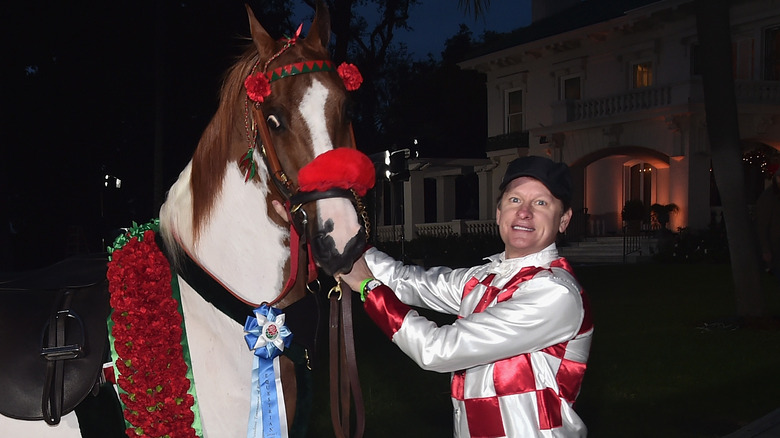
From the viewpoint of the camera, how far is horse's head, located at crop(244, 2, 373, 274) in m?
1.93

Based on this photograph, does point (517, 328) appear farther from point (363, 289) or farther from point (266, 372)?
point (266, 372)

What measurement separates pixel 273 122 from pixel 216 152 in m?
0.30

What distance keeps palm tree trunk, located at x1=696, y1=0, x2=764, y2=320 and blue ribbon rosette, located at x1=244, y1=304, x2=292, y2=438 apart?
23.8 ft

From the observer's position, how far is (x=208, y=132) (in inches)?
90.0

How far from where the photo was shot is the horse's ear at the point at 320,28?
2.32 meters

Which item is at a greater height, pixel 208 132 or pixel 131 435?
pixel 208 132

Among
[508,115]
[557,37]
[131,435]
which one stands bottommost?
[131,435]

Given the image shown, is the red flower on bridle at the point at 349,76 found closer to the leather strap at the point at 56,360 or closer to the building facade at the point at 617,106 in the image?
the leather strap at the point at 56,360

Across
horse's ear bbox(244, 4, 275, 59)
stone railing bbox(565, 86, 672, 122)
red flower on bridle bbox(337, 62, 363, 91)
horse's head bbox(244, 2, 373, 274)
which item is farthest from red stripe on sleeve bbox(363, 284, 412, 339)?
stone railing bbox(565, 86, 672, 122)

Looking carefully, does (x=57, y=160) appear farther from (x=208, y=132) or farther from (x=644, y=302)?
(x=644, y=302)

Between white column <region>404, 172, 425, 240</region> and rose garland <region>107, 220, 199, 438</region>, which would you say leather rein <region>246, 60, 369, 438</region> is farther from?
white column <region>404, 172, 425, 240</region>

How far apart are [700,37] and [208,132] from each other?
7.57 m

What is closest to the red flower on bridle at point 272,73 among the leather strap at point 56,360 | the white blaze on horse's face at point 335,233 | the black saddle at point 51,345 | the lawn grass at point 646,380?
the white blaze on horse's face at point 335,233

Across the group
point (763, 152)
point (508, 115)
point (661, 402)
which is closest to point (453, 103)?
point (508, 115)
